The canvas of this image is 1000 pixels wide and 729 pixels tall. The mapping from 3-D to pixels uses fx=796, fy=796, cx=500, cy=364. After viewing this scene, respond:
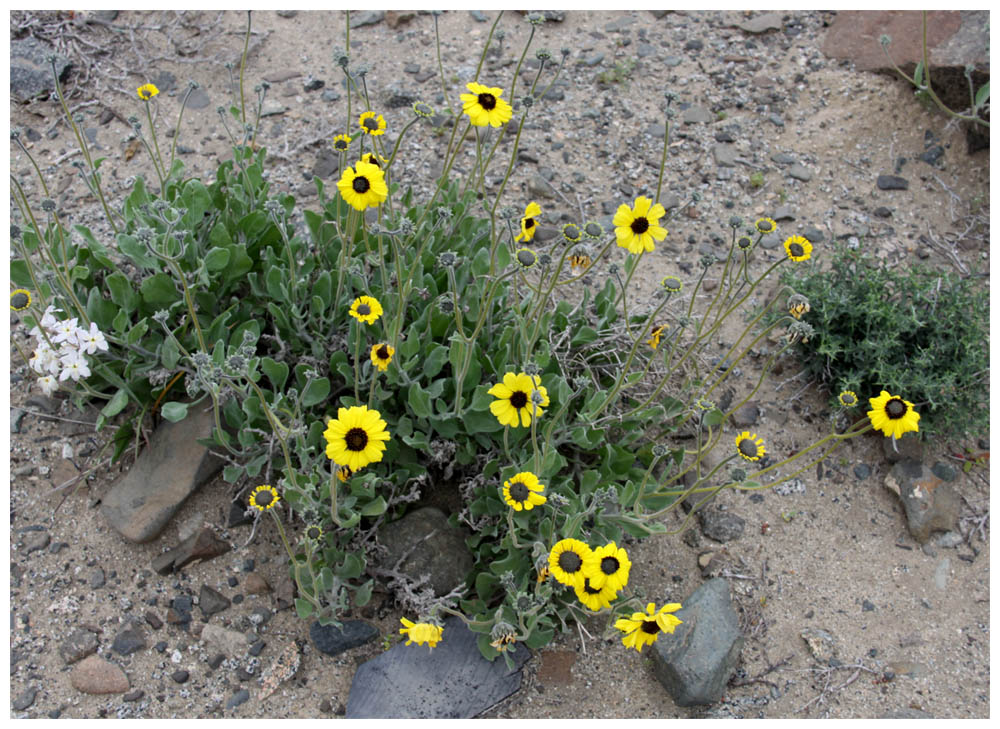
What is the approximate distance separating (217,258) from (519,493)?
204cm

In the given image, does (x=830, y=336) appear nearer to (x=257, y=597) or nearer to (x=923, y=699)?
(x=923, y=699)

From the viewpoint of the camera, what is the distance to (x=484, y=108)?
131 inches

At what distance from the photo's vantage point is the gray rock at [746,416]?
4.48 metres

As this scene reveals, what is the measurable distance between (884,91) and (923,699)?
14.8ft

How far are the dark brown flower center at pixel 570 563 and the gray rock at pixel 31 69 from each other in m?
5.54

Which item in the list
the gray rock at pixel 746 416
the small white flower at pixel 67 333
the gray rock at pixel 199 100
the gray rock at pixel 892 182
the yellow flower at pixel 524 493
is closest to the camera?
the yellow flower at pixel 524 493

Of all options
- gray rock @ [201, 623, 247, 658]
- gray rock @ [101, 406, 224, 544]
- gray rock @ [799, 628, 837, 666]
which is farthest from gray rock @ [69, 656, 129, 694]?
gray rock @ [799, 628, 837, 666]

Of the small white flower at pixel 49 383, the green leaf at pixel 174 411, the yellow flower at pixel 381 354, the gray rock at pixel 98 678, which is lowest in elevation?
the gray rock at pixel 98 678

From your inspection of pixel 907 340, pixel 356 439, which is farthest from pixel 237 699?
pixel 907 340

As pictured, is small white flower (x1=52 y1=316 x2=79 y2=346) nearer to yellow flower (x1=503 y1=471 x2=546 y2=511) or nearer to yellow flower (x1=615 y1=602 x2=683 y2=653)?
yellow flower (x1=503 y1=471 x2=546 y2=511)

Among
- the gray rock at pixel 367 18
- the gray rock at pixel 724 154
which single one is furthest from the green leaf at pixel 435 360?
the gray rock at pixel 367 18

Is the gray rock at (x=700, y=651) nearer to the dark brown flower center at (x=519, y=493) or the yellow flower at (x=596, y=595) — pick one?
the yellow flower at (x=596, y=595)

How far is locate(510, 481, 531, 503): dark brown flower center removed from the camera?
119 inches

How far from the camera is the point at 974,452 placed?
173 inches
